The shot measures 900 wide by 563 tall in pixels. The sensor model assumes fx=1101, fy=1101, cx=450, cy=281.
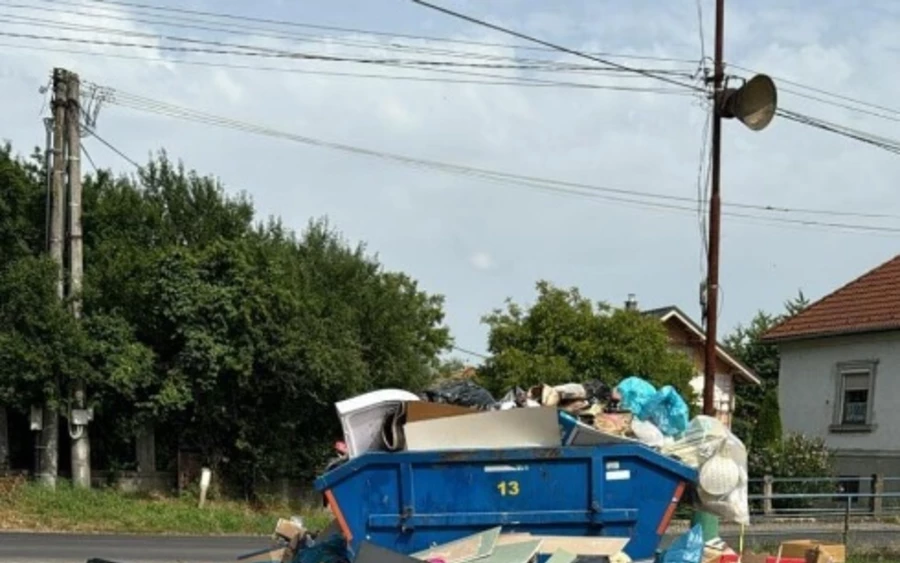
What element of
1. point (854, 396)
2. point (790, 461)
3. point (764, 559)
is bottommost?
point (790, 461)

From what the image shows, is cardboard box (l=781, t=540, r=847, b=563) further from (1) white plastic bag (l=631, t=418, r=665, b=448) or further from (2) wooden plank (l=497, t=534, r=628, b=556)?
(2) wooden plank (l=497, t=534, r=628, b=556)

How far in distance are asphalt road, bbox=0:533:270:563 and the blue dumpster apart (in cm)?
730

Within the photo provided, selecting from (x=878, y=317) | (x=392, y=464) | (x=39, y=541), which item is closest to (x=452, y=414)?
(x=392, y=464)

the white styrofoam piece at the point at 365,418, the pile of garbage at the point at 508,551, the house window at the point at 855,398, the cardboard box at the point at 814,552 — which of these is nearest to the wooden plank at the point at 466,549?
the pile of garbage at the point at 508,551

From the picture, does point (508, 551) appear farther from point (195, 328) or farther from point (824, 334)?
point (824, 334)

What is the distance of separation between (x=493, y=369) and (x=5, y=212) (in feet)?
38.1

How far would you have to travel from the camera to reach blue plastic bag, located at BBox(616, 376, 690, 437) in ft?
25.6

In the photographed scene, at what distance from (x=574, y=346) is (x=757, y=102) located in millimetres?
14336

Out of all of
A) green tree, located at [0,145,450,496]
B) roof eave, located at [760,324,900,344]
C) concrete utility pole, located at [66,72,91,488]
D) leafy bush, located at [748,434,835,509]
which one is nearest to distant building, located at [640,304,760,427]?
roof eave, located at [760,324,900,344]

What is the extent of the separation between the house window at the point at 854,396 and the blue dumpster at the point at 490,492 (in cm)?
2234

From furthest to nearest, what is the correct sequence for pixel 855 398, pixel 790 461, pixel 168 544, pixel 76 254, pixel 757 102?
1. pixel 855 398
2. pixel 790 461
3. pixel 76 254
4. pixel 168 544
5. pixel 757 102

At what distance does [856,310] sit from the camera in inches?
1125

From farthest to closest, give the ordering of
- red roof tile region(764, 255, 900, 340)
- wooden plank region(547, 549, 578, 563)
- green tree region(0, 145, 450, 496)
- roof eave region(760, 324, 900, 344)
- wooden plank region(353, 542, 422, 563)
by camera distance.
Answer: red roof tile region(764, 255, 900, 340) < roof eave region(760, 324, 900, 344) < green tree region(0, 145, 450, 496) < wooden plank region(547, 549, 578, 563) < wooden plank region(353, 542, 422, 563)

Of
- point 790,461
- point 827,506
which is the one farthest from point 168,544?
point 790,461
